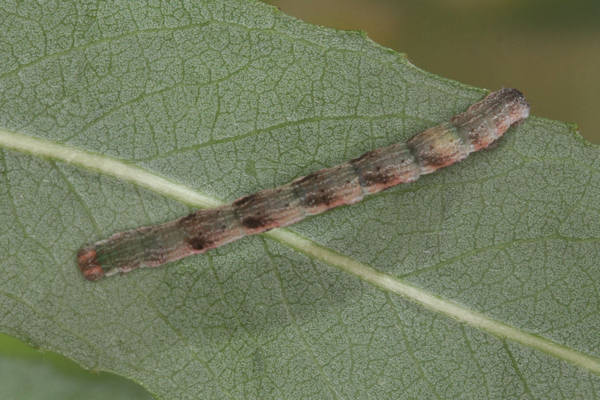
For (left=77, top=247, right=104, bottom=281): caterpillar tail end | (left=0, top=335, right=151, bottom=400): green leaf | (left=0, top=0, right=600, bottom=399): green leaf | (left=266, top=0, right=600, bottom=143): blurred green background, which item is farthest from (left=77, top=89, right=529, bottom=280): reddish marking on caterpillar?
(left=266, top=0, right=600, bottom=143): blurred green background

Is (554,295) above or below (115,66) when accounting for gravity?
below

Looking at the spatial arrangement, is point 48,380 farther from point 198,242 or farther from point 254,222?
point 254,222

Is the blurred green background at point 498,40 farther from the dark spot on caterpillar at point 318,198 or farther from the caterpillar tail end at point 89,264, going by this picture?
the caterpillar tail end at point 89,264

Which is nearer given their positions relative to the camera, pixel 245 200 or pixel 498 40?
pixel 245 200

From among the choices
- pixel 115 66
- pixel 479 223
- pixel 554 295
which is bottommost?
pixel 554 295

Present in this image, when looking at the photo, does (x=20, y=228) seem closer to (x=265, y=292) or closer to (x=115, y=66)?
(x=115, y=66)

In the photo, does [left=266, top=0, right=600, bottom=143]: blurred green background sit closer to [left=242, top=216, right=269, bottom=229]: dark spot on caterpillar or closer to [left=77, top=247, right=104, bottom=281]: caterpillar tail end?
[left=242, top=216, right=269, bottom=229]: dark spot on caterpillar

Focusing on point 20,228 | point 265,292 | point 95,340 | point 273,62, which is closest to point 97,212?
point 20,228

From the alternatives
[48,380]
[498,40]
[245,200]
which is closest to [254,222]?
[245,200]
